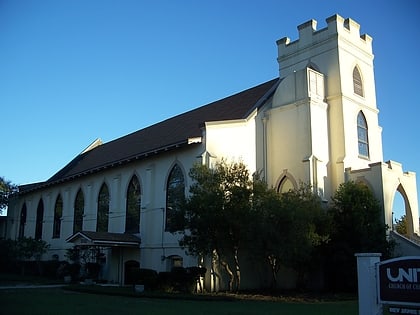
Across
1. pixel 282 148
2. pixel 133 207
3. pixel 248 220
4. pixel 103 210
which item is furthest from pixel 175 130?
pixel 248 220

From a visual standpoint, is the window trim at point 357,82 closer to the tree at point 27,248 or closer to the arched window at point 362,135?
the arched window at point 362,135

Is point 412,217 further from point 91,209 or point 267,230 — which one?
point 91,209

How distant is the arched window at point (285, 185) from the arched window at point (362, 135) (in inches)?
205

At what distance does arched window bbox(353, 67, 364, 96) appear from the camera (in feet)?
106

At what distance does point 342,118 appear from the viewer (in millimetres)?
30016

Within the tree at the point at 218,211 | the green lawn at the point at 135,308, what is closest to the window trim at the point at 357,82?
→ the tree at the point at 218,211

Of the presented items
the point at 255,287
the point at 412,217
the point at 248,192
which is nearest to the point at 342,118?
the point at 412,217

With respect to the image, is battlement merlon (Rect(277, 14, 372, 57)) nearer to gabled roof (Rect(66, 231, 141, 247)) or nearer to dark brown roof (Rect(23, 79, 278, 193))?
dark brown roof (Rect(23, 79, 278, 193))

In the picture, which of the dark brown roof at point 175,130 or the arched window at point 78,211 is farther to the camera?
the arched window at point 78,211

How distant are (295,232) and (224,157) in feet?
24.1

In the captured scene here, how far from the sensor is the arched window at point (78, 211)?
1583 inches

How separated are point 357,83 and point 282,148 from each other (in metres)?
7.10

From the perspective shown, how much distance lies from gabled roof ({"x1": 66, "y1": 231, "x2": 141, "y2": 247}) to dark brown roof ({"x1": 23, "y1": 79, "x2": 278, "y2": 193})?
5470 mm

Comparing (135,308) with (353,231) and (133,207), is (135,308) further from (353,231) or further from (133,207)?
(133,207)
